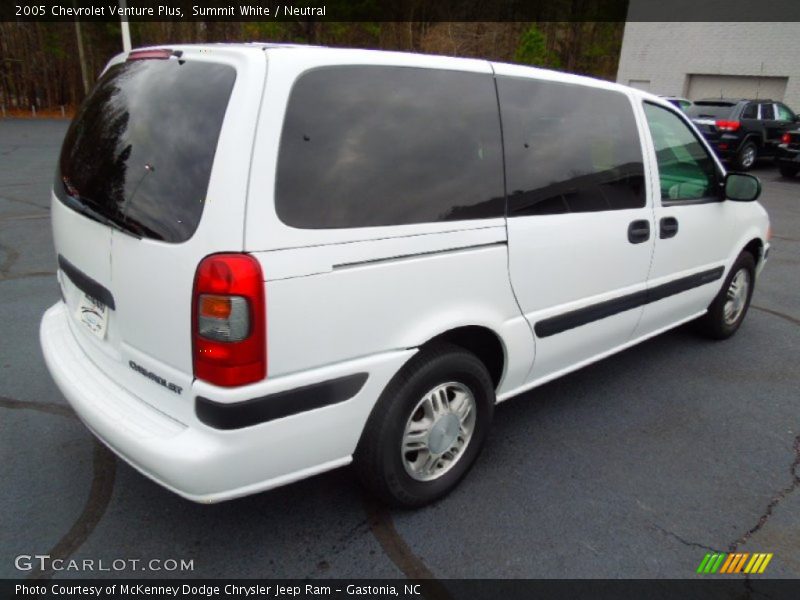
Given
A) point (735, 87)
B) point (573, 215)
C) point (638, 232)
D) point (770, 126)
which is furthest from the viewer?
point (735, 87)

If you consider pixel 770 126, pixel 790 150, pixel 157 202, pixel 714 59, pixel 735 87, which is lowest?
pixel 790 150

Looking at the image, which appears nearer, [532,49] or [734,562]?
[734,562]

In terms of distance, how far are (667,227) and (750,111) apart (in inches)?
553

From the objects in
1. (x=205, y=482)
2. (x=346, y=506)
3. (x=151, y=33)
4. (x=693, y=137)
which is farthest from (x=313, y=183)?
(x=151, y=33)

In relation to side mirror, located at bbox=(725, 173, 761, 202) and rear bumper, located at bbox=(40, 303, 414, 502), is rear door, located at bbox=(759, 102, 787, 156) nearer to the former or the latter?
side mirror, located at bbox=(725, 173, 761, 202)

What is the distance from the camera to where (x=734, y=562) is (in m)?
2.38

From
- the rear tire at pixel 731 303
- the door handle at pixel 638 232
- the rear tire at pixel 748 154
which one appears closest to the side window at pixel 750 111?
the rear tire at pixel 748 154

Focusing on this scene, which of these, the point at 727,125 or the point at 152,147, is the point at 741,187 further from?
the point at 727,125

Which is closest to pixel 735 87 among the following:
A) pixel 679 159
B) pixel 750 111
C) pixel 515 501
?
pixel 750 111

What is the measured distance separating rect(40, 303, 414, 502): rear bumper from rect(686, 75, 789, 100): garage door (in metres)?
24.4

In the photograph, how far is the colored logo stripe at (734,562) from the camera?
2342 millimetres

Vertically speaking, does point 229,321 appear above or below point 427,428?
above

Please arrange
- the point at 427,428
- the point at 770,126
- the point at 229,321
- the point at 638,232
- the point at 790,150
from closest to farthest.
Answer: the point at 229,321 < the point at 427,428 < the point at 638,232 < the point at 790,150 < the point at 770,126

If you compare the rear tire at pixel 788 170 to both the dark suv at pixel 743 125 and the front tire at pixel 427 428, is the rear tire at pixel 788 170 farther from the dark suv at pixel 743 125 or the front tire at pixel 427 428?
the front tire at pixel 427 428
